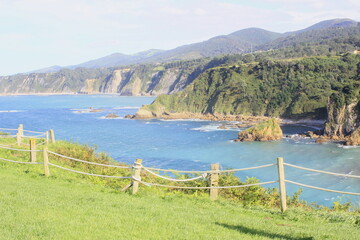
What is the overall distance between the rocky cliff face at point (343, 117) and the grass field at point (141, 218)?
6094cm

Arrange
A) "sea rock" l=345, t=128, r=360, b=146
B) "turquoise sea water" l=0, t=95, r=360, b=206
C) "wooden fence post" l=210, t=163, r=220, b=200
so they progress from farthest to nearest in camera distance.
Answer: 1. "sea rock" l=345, t=128, r=360, b=146
2. "turquoise sea water" l=0, t=95, r=360, b=206
3. "wooden fence post" l=210, t=163, r=220, b=200

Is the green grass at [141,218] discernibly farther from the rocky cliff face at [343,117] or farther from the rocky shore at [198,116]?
the rocky shore at [198,116]

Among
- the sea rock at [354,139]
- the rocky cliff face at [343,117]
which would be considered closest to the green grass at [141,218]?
the sea rock at [354,139]

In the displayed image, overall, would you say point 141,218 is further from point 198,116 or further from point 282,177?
point 198,116

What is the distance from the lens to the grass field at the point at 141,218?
624 centimetres

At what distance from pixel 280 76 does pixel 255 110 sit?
615 inches

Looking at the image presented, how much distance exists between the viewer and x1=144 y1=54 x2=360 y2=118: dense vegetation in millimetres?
95488

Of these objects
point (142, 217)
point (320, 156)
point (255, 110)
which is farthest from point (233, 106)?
point (142, 217)

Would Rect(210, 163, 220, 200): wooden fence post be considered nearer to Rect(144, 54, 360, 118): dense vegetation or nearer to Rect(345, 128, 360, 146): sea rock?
Rect(345, 128, 360, 146): sea rock

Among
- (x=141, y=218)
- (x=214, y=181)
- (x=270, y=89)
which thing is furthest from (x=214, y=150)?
(x=141, y=218)

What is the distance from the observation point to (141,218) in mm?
7172

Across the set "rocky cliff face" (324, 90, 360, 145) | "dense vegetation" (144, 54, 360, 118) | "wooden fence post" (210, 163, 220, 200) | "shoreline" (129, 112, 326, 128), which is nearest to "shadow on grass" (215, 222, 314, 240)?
"wooden fence post" (210, 163, 220, 200)

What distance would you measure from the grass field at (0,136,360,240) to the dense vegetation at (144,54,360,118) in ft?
275

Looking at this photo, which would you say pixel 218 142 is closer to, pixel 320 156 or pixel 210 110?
pixel 320 156
